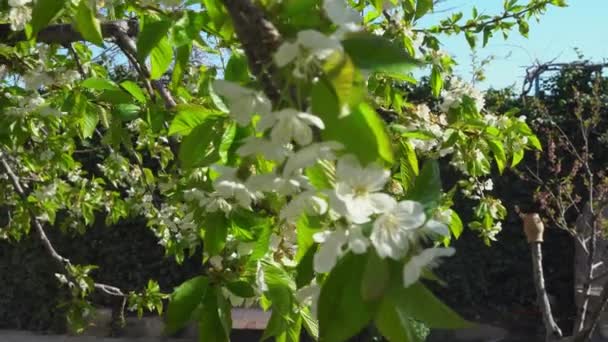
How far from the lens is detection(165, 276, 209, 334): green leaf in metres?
1.22

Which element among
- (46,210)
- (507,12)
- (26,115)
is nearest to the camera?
(26,115)

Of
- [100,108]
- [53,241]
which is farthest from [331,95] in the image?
[53,241]

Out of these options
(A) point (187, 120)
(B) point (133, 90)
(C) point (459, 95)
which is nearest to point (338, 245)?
(A) point (187, 120)

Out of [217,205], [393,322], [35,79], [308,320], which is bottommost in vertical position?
[308,320]

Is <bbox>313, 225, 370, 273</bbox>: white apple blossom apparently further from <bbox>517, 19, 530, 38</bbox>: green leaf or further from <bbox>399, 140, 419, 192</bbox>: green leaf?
<bbox>517, 19, 530, 38</bbox>: green leaf

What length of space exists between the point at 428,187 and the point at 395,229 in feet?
0.48

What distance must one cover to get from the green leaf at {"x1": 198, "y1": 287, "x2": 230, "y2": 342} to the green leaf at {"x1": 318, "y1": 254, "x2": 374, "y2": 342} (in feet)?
1.45

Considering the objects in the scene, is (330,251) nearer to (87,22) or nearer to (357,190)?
(357,190)

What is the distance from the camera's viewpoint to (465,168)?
84.1 inches

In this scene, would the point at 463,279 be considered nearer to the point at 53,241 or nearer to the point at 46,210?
the point at 53,241

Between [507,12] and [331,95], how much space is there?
7.23 ft

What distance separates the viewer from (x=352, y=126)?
72cm

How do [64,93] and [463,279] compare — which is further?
[463,279]

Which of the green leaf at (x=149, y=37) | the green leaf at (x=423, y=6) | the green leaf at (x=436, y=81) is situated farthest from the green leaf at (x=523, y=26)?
the green leaf at (x=149, y=37)
